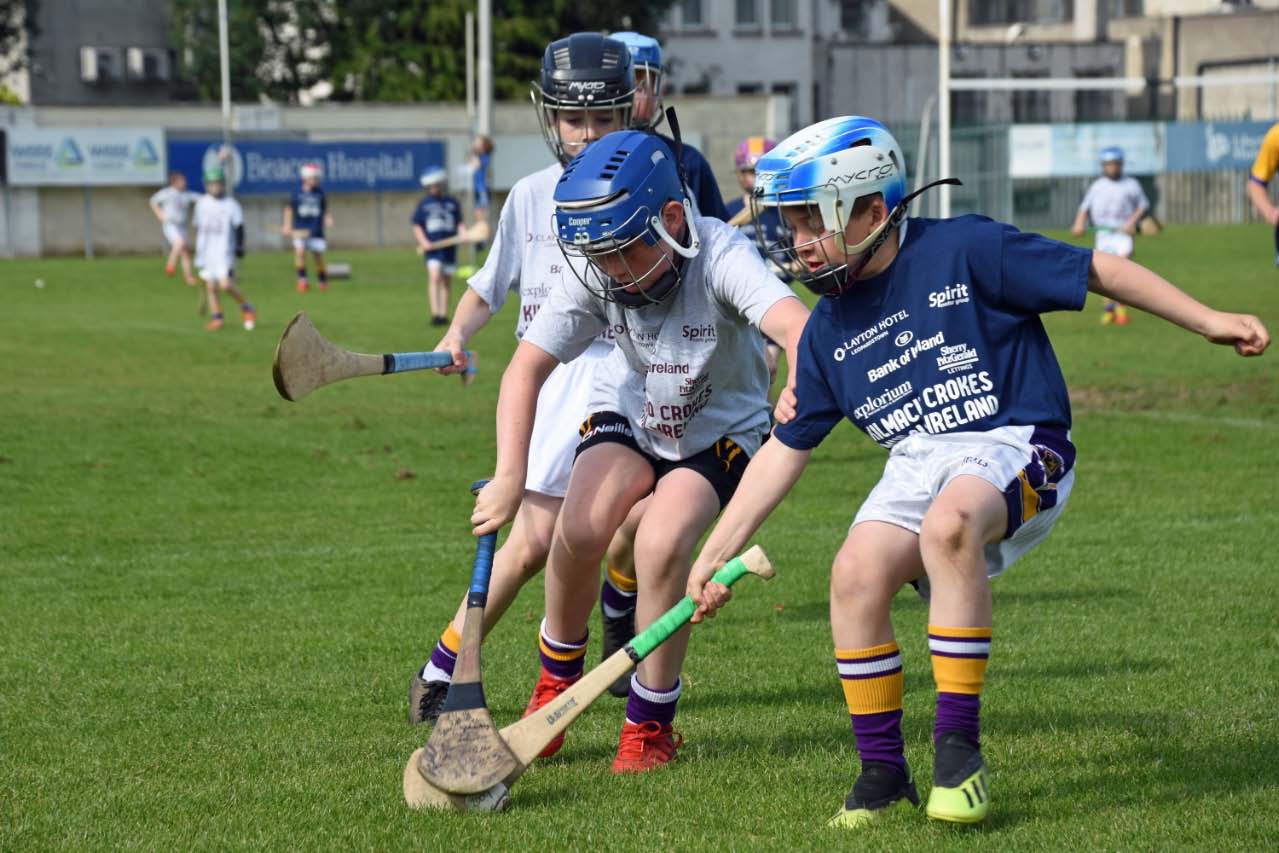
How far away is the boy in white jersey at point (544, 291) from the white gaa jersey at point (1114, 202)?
16632 mm

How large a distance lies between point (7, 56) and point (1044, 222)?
106 feet

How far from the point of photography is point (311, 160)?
40906mm

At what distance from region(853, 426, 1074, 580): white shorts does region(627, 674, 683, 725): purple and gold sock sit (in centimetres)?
89

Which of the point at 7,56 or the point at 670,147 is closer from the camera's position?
the point at 670,147

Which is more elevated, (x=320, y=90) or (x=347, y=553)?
(x=320, y=90)

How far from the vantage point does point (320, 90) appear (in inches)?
2250

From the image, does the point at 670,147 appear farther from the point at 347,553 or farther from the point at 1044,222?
the point at 1044,222

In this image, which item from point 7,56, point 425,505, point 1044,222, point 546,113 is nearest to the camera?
point 546,113

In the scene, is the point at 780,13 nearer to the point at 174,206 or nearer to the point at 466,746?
the point at 174,206

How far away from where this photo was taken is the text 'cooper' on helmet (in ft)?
17.3

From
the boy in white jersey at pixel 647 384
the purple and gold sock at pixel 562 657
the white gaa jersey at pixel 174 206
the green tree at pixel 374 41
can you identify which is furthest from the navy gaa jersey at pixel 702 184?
the green tree at pixel 374 41

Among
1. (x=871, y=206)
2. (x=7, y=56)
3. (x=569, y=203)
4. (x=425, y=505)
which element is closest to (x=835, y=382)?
(x=871, y=206)

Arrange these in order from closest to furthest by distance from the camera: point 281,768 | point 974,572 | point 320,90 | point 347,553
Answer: point 974,572 < point 281,768 < point 347,553 < point 320,90

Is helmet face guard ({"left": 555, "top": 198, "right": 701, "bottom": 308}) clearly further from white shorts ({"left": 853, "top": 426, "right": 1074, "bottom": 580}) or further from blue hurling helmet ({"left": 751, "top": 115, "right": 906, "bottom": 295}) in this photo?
white shorts ({"left": 853, "top": 426, "right": 1074, "bottom": 580})
